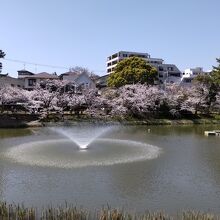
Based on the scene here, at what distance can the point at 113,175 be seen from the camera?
54.1ft

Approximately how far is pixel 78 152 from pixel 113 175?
6.27 meters

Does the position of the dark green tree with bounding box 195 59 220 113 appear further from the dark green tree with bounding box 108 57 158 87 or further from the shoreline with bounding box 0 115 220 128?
the dark green tree with bounding box 108 57 158 87

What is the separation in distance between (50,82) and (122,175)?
39269mm

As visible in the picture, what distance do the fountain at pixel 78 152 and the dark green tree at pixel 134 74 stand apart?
94.5 feet

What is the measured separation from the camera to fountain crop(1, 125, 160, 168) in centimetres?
1931

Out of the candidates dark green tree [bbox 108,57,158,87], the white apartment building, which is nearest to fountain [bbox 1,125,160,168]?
dark green tree [bbox 108,57,158,87]

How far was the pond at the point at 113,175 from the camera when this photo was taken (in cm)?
1286

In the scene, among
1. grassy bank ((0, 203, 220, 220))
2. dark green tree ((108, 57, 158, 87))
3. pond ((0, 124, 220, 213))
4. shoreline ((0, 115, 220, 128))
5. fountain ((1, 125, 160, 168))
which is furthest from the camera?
dark green tree ((108, 57, 158, 87))

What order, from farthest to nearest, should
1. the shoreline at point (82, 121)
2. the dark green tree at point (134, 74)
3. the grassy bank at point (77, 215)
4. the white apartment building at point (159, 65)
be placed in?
the white apartment building at point (159, 65)
the dark green tree at point (134, 74)
the shoreline at point (82, 121)
the grassy bank at point (77, 215)

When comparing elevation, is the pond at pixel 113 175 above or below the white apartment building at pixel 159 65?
below

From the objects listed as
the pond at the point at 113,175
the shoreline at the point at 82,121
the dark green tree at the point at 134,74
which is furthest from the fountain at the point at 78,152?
the dark green tree at the point at 134,74

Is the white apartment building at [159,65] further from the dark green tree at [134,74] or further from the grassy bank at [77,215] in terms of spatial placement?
the grassy bank at [77,215]

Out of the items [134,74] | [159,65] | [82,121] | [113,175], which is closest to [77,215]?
[113,175]

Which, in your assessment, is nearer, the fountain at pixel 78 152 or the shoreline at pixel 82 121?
the fountain at pixel 78 152
